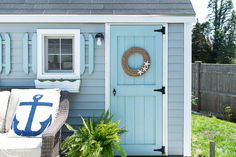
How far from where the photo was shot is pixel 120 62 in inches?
217

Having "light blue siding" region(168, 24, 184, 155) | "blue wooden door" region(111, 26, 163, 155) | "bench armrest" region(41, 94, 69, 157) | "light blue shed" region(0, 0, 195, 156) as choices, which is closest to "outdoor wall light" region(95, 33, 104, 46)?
"light blue shed" region(0, 0, 195, 156)

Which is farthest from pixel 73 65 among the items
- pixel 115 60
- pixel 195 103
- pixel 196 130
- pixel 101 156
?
pixel 195 103

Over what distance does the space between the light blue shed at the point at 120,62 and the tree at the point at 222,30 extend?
61.3 feet

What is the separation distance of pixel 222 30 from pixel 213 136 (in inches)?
806

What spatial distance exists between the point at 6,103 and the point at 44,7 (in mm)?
1554

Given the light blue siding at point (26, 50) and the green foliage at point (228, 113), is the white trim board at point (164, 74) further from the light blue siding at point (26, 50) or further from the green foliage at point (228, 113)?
the green foliage at point (228, 113)

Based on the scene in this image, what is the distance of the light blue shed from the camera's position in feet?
17.9

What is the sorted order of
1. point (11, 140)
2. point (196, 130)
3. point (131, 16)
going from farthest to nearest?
point (196, 130) < point (131, 16) < point (11, 140)

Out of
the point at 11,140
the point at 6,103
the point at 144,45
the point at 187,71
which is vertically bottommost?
the point at 11,140

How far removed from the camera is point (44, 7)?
5.54 m

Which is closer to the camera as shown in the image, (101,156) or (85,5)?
(101,156)

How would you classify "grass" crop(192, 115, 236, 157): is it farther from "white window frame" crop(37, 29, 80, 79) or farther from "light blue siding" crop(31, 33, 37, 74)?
"light blue siding" crop(31, 33, 37, 74)

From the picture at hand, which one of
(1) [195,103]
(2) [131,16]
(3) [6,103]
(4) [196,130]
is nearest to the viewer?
(3) [6,103]

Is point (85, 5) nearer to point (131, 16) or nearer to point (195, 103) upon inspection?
point (131, 16)
